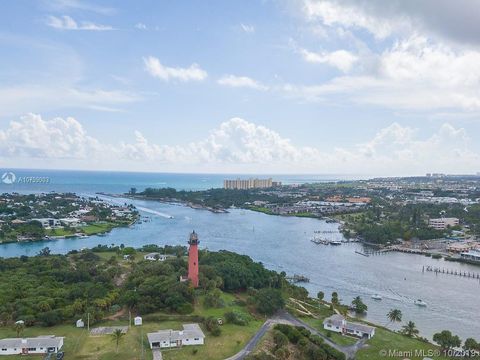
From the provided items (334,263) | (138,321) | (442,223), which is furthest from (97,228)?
(442,223)

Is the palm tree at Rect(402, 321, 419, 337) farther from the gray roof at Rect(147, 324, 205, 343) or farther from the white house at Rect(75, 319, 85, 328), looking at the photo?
the white house at Rect(75, 319, 85, 328)

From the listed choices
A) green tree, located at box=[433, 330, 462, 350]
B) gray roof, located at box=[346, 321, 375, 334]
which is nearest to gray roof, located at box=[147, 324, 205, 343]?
gray roof, located at box=[346, 321, 375, 334]

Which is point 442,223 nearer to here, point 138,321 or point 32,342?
point 138,321

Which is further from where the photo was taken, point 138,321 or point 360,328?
point 360,328

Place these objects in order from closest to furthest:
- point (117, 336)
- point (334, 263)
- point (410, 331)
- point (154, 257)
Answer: point (117, 336)
point (410, 331)
point (154, 257)
point (334, 263)

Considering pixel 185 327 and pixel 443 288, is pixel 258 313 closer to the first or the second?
pixel 185 327

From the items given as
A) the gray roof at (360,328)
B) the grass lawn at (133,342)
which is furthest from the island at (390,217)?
the grass lawn at (133,342)
